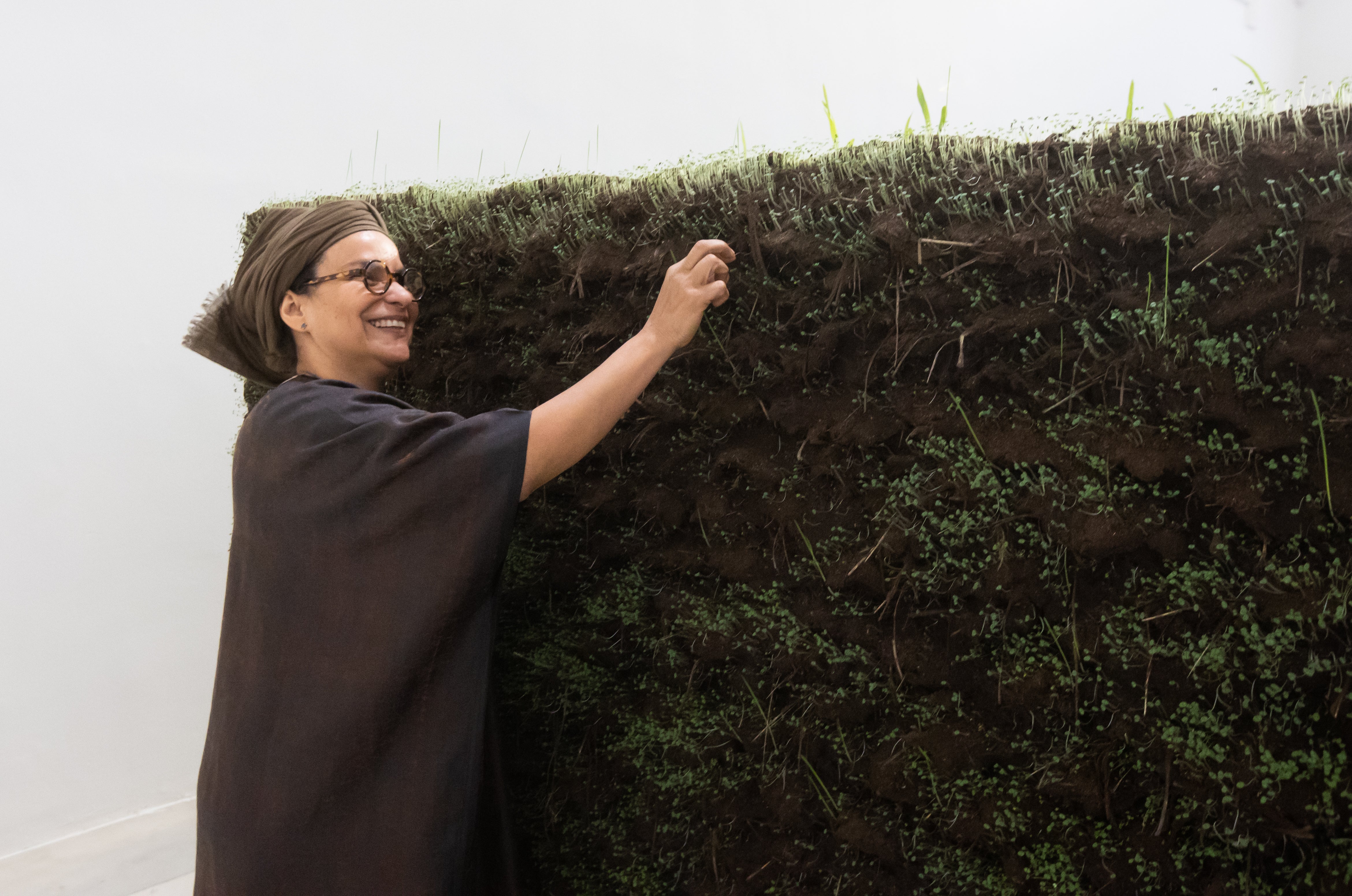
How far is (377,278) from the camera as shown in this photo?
4.93 ft

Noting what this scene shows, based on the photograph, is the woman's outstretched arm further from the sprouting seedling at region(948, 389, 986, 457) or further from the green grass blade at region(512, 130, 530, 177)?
the green grass blade at region(512, 130, 530, 177)

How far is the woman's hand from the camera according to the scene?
133 cm


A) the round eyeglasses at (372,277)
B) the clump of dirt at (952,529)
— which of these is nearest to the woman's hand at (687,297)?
the clump of dirt at (952,529)

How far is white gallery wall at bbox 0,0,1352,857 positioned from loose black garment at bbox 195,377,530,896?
185cm

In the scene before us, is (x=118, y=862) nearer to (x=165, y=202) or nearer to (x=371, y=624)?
(x=165, y=202)

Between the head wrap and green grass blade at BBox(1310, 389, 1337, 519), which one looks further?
the head wrap

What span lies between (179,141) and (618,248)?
2.03 meters

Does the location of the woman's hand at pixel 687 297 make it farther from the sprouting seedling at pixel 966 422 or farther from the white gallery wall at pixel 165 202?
the white gallery wall at pixel 165 202

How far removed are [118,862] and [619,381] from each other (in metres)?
2.61

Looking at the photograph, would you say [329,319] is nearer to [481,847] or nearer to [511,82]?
[481,847]

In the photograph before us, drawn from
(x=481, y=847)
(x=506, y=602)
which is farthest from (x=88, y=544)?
(x=481, y=847)

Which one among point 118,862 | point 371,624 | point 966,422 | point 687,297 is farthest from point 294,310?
point 118,862

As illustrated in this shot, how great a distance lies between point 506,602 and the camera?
6.06 feet

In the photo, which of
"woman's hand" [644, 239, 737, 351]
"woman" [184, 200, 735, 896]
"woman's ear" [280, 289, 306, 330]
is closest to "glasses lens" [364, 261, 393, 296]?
"woman's ear" [280, 289, 306, 330]
